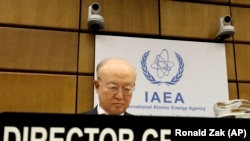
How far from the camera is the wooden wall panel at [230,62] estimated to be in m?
3.08

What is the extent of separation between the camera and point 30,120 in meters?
0.81

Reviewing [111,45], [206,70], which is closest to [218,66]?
[206,70]

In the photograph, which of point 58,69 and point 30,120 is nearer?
point 30,120

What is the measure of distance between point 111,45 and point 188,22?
81cm

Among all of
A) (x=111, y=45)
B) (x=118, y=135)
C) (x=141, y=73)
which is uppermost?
(x=111, y=45)

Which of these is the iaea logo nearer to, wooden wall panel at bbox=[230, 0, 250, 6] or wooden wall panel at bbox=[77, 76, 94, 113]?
wooden wall panel at bbox=[77, 76, 94, 113]

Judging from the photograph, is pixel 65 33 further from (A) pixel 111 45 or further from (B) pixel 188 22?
(B) pixel 188 22

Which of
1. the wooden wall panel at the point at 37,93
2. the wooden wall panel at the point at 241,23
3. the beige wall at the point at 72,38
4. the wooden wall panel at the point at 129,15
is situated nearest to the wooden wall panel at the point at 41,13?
the beige wall at the point at 72,38

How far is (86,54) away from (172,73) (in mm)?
777

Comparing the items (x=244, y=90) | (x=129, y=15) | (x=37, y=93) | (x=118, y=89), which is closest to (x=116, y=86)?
(x=118, y=89)

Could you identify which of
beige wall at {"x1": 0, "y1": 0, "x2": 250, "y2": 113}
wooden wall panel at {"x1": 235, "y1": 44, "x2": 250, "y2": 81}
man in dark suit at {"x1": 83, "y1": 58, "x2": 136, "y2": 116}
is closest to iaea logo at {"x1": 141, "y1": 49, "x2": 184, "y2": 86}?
beige wall at {"x1": 0, "y1": 0, "x2": 250, "y2": 113}

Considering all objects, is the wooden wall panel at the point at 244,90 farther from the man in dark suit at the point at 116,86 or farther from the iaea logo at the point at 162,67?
the man in dark suit at the point at 116,86

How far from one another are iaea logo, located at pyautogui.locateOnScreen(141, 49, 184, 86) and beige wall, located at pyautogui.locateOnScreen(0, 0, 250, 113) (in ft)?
0.71

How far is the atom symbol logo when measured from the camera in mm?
2941
